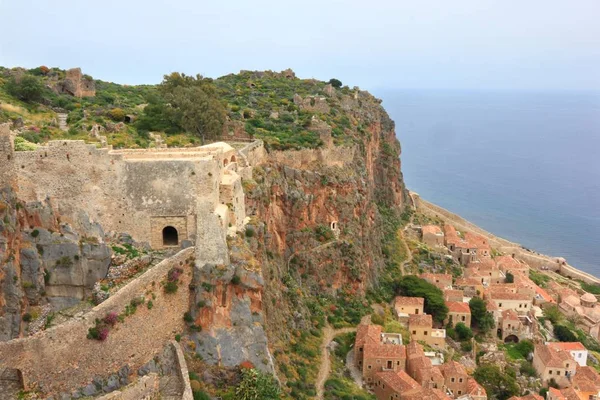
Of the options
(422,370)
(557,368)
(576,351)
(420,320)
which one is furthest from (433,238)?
(422,370)

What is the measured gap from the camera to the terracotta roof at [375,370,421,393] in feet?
94.9

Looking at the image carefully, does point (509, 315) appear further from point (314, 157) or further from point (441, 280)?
point (314, 157)

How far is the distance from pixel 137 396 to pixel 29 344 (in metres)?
3.71

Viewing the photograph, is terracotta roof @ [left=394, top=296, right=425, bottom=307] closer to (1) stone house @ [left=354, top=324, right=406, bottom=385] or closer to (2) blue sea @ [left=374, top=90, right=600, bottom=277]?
(1) stone house @ [left=354, top=324, right=406, bottom=385]

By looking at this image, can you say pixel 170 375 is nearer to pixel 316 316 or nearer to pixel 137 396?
pixel 137 396

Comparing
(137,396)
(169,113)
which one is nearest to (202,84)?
(169,113)

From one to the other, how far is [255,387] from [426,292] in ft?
75.7

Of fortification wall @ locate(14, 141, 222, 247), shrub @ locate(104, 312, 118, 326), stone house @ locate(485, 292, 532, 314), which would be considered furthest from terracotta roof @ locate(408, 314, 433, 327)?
shrub @ locate(104, 312, 118, 326)

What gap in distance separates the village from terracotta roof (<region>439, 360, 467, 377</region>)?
6 cm

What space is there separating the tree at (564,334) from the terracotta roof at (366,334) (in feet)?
59.9

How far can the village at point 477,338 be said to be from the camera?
102 feet

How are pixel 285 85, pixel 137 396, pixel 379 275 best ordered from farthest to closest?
pixel 285 85
pixel 379 275
pixel 137 396

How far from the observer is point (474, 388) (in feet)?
101

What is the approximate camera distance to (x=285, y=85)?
64.3m
